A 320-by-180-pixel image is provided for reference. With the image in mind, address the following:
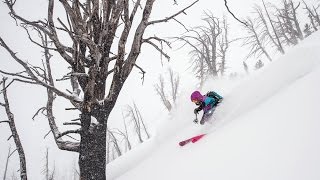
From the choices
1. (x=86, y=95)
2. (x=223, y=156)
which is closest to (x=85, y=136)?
(x=86, y=95)

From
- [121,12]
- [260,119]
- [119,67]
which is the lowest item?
[260,119]

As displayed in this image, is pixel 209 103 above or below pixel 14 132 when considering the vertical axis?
below

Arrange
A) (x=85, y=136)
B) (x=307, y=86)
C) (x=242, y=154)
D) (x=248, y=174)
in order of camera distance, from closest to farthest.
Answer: (x=248, y=174) → (x=242, y=154) → (x=85, y=136) → (x=307, y=86)

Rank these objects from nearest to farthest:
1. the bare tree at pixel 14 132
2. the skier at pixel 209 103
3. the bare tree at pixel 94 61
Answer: the bare tree at pixel 94 61 < the bare tree at pixel 14 132 < the skier at pixel 209 103

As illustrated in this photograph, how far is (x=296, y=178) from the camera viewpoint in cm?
→ 208

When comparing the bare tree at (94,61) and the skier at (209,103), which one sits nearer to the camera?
the bare tree at (94,61)

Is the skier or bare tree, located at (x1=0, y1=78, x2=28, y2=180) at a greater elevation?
bare tree, located at (x1=0, y1=78, x2=28, y2=180)

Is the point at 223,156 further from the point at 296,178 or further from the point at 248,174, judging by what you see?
the point at 296,178

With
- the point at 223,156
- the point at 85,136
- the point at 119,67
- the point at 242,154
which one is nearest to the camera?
the point at 242,154

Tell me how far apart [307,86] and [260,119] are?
1.04m

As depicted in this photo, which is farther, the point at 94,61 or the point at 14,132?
the point at 14,132

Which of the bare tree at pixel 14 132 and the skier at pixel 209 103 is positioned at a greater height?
the bare tree at pixel 14 132

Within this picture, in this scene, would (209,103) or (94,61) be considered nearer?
(94,61)

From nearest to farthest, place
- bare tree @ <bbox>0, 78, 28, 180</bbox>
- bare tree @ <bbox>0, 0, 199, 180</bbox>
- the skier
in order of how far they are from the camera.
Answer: bare tree @ <bbox>0, 0, 199, 180</bbox>
bare tree @ <bbox>0, 78, 28, 180</bbox>
the skier
